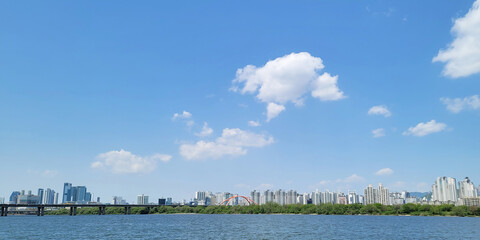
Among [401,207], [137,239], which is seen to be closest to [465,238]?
[137,239]

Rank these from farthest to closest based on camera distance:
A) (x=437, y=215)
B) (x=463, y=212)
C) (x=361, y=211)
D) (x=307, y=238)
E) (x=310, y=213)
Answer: (x=310, y=213), (x=361, y=211), (x=437, y=215), (x=463, y=212), (x=307, y=238)

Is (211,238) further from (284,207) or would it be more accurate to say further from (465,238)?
(284,207)

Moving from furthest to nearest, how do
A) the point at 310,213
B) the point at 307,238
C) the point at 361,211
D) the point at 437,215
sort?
the point at 310,213 < the point at 361,211 < the point at 437,215 < the point at 307,238

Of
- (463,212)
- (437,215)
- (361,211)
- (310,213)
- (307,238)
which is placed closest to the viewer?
(307,238)

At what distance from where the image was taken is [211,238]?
55.9 m

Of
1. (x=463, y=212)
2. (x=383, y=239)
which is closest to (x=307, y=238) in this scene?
(x=383, y=239)

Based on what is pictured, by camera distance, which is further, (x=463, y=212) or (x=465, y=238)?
(x=463, y=212)

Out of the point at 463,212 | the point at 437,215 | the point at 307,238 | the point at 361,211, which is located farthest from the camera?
the point at 361,211

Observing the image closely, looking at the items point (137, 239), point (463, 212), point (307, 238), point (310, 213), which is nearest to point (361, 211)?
point (310, 213)

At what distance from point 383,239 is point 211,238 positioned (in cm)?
2934

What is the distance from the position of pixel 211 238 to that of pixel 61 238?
25.7 meters

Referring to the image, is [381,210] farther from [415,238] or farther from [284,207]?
[415,238]

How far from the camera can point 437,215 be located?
15500cm

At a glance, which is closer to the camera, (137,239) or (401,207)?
(137,239)
